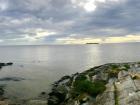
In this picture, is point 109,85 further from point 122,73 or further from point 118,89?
point 122,73

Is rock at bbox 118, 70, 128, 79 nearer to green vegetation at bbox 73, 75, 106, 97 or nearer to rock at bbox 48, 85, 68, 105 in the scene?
green vegetation at bbox 73, 75, 106, 97

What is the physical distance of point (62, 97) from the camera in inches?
1599

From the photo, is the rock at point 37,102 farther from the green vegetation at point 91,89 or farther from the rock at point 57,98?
the green vegetation at point 91,89

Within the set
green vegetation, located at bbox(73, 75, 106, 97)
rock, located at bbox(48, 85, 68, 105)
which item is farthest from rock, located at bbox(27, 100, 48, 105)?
green vegetation, located at bbox(73, 75, 106, 97)

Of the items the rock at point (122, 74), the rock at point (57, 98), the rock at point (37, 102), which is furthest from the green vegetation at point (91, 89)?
the rock at point (37, 102)

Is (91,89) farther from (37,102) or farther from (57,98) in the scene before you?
(37,102)

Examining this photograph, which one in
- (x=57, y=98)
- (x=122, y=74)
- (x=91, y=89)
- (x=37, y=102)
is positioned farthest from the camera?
(x=37, y=102)

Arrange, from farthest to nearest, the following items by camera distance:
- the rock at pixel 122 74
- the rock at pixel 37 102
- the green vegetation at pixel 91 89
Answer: the rock at pixel 37 102, the rock at pixel 122 74, the green vegetation at pixel 91 89

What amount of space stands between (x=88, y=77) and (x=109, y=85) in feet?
30.1

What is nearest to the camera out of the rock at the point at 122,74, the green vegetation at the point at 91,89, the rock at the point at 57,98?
the green vegetation at the point at 91,89

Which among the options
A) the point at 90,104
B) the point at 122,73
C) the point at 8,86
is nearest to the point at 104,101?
the point at 90,104

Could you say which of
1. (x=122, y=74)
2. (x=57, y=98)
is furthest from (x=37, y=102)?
(x=122, y=74)

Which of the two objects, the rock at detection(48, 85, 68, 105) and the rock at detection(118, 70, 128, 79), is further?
the rock at detection(48, 85, 68, 105)

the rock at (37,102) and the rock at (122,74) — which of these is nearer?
the rock at (122,74)
